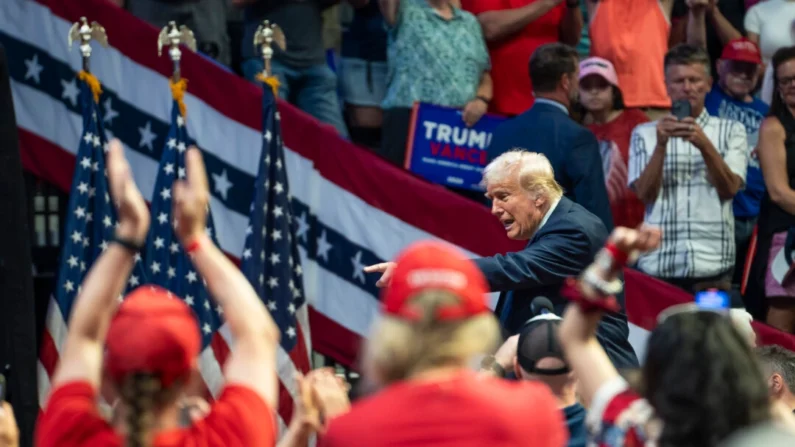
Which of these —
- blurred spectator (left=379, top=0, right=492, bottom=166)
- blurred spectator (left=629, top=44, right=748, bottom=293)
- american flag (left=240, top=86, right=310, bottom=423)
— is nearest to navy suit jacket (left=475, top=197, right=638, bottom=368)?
american flag (left=240, top=86, right=310, bottom=423)

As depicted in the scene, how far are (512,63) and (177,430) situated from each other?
5793mm

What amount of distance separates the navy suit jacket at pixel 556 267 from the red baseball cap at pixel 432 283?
9.11 ft

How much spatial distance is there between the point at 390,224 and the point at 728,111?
2181mm

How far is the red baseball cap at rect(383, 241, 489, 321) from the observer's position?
2.86 meters

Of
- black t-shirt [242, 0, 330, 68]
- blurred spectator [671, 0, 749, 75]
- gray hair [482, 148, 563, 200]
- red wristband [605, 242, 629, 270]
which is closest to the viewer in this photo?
red wristband [605, 242, 629, 270]

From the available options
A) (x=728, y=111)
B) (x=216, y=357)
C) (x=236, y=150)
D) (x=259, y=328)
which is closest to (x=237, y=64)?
(x=236, y=150)

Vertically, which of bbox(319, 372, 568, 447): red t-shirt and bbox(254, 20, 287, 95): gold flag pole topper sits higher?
bbox(319, 372, 568, 447): red t-shirt

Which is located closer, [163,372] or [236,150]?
[163,372]

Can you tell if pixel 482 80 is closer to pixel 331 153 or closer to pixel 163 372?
pixel 331 153

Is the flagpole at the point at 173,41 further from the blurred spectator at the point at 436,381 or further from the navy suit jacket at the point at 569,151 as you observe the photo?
the blurred spectator at the point at 436,381

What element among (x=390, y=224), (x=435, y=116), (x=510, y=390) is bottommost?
(x=390, y=224)

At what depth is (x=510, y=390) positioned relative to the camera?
9.32 ft

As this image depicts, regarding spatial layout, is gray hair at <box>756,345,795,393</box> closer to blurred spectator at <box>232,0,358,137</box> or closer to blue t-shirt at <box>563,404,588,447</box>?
blue t-shirt at <box>563,404,588,447</box>

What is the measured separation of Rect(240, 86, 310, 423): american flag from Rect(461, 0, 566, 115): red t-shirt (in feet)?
4.88
